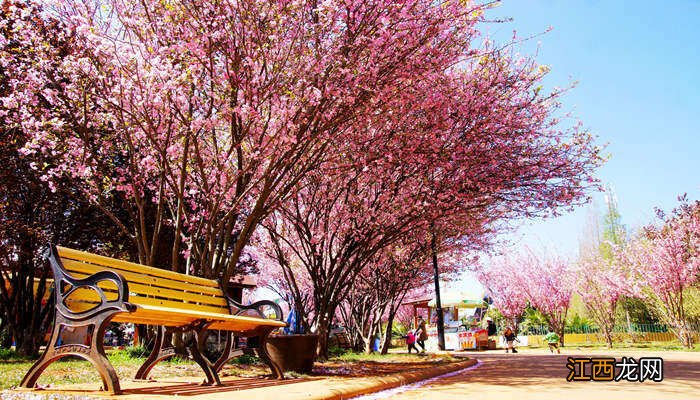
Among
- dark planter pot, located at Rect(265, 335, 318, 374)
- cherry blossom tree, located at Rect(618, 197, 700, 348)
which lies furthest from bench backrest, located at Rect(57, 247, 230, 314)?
cherry blossom tree, located at Rect(618, 197, 700, 348)

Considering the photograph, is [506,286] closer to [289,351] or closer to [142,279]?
[289,351]

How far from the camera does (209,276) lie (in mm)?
7754

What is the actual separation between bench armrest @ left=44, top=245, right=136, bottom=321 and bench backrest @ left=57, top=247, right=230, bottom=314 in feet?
0.23

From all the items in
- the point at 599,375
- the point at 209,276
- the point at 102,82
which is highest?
the point at 102,82

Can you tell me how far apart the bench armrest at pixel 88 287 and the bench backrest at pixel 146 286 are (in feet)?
0.23

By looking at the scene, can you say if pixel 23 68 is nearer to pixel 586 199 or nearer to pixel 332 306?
pixel 332 306

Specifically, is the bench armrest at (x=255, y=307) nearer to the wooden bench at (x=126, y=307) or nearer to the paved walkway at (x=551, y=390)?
the wooden bench at (x=126, y=307)

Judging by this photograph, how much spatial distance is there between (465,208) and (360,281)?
29.0 ft

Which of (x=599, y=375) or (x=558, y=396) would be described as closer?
(x=558, y=396)

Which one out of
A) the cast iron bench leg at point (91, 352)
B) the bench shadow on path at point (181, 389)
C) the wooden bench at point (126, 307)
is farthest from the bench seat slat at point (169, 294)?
the bench shadow on path at point (181, 389)

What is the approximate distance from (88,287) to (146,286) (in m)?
1.06

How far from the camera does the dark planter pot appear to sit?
726 centimetres

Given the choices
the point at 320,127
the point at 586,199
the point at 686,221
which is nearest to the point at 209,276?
the point at 320,127

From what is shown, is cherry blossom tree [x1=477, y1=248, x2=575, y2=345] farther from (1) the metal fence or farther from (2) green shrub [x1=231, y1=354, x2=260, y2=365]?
(2) green shrub [x1=231, y1=354, x2=260, y2=365]
